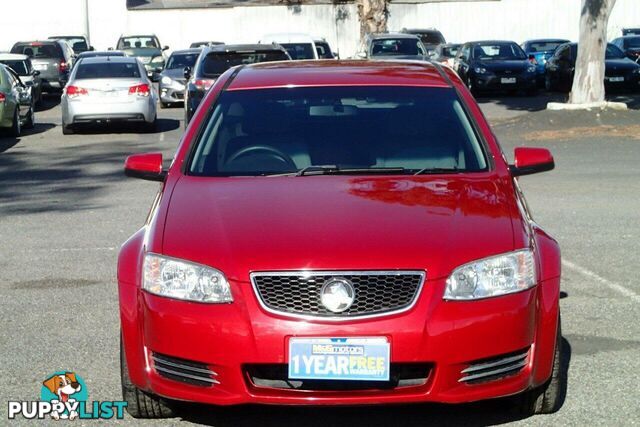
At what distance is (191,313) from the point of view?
17.4ft

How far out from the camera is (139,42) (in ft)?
161

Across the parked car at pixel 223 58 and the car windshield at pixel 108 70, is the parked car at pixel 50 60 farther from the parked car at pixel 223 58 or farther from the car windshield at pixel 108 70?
the parked car at pixel 223 58

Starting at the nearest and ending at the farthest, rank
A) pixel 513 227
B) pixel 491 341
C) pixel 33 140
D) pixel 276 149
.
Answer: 1. pixel 491 341
2. pixel 513 227
3. pixel 276 149
4. pixel 33 140

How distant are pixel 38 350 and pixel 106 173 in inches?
421

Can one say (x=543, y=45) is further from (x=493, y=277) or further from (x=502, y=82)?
(x=493, y=277)

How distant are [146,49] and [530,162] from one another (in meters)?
41.5

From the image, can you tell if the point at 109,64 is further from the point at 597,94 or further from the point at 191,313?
the point at 191,313

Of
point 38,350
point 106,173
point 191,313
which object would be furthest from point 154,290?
point 106,173

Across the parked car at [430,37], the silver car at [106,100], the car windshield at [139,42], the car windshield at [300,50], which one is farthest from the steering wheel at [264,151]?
the car windshield at [139,42]

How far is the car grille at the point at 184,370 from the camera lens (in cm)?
532

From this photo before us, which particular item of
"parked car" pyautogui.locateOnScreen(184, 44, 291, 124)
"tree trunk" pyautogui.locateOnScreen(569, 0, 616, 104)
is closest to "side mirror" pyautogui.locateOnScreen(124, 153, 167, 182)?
"parked car" pyautogui.locateOnScreen(184, 44, 291, 124)

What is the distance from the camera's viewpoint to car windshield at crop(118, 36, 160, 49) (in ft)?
160

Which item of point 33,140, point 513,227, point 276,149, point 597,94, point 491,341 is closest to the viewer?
point 491,341

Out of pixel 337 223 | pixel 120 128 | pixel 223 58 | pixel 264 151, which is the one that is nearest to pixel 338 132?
pixel 264 151
